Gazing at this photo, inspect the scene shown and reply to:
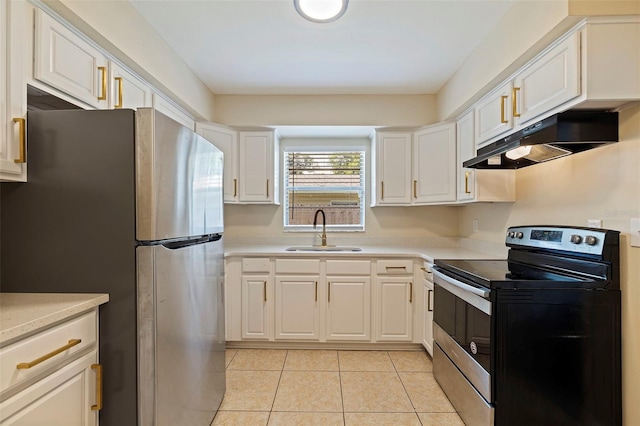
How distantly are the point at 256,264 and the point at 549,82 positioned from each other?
2440 millimetres

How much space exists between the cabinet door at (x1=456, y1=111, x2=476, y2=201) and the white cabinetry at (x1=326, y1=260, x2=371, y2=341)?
1.01m

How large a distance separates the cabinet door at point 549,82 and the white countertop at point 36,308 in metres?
2.19

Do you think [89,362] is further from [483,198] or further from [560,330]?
[483,198]

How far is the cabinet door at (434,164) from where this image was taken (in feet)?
9.61

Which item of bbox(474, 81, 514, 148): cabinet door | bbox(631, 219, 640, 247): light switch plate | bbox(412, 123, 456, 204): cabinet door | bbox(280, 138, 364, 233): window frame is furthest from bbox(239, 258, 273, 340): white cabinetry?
bbox(631, 219, 640, 247): light switch plate

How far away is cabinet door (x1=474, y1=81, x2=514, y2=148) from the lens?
203 centimetres

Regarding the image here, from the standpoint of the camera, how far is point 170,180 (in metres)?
1.38

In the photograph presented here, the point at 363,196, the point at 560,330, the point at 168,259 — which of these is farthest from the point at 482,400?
the point at 363,196

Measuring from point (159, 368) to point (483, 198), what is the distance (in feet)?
7.60

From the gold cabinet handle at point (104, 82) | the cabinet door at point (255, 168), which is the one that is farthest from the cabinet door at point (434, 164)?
the gold cabinet handle at point (104, 82)

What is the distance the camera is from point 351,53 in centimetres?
251

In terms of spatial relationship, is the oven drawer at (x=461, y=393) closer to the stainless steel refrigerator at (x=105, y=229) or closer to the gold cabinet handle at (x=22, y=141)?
the stainless steel refrigerator at (x=105, y=229)

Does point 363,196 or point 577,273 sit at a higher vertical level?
point 363,196

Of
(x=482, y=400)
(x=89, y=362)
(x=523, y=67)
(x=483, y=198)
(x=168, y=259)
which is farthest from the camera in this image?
(x=483, y=198)
